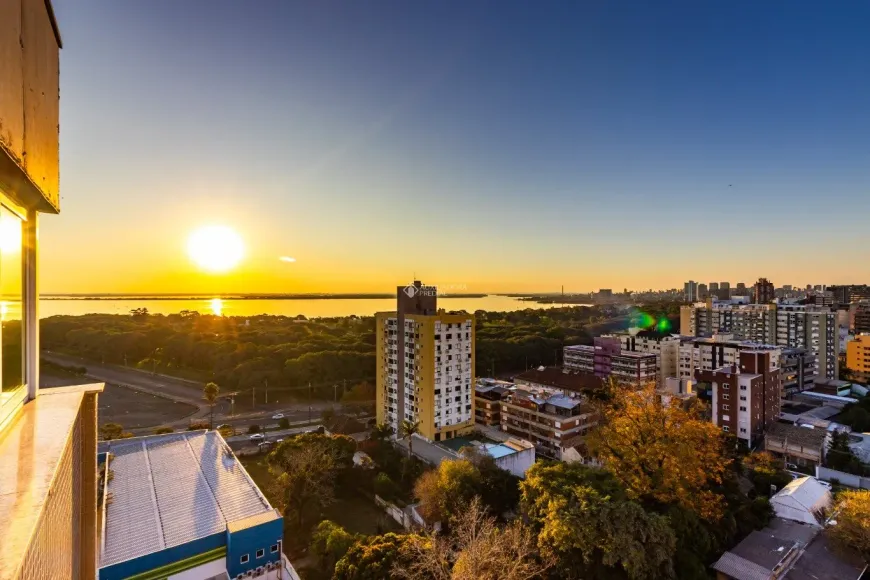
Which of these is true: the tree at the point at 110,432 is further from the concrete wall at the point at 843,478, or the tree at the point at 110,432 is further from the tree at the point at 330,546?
the concrete wall at the point at 843,478

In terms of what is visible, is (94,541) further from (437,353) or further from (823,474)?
(823,474)

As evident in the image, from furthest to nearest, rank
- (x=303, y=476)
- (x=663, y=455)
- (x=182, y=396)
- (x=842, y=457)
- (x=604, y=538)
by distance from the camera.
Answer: (x=182, y=396)
(x=842, y=457)
(x=303, y=476)
(x=663, y=455)
(x=604, y=538)

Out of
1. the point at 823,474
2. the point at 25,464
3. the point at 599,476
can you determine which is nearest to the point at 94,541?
the point at 25,464

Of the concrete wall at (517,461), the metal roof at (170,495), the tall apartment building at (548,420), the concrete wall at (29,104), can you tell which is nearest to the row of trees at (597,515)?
the concrete wall at (517,461)

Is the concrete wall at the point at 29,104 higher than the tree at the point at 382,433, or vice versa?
the concrete wall at the point at 29,104

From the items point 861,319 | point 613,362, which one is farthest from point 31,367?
point 861,319

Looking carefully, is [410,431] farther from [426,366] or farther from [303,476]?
[303,476]
